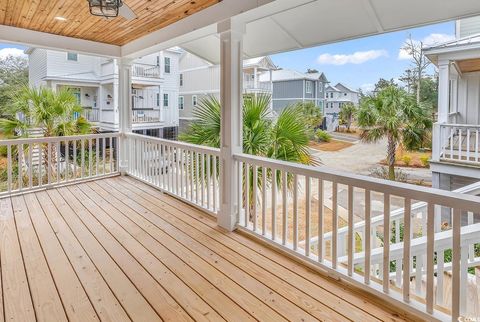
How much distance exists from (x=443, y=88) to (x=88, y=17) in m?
4.17

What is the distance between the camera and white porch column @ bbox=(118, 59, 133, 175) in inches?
226

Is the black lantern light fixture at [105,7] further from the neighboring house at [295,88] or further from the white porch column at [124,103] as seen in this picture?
the white porch column at [124,103]

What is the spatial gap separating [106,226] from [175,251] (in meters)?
1.12

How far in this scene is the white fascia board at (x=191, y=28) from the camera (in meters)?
3.00

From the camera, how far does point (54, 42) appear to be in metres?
4.68

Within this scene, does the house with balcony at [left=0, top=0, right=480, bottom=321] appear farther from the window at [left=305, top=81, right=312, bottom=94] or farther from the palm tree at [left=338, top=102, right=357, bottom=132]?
the palm tree at [left=338, top=102, right=357, bottom=132]

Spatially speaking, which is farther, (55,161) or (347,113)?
(55,161)

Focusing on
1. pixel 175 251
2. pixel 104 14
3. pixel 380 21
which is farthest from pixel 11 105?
pixel 380 21

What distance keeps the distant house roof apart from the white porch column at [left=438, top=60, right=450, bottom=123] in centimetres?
107

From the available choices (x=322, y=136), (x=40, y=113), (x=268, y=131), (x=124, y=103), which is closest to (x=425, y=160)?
(x=322, y=136)

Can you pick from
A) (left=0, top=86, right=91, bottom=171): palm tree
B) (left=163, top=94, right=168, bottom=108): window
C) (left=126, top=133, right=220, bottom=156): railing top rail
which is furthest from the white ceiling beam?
(left=163, top=94, right=168, bottom=108): window

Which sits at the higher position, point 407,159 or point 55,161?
point 407,159

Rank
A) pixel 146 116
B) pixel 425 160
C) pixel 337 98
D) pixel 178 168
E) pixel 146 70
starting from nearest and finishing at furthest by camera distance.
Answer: pixel 425 160, pixel 337 98, pixel 178 168, pixel 146 116, pixel 146 70

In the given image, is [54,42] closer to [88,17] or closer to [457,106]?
[88,17]
